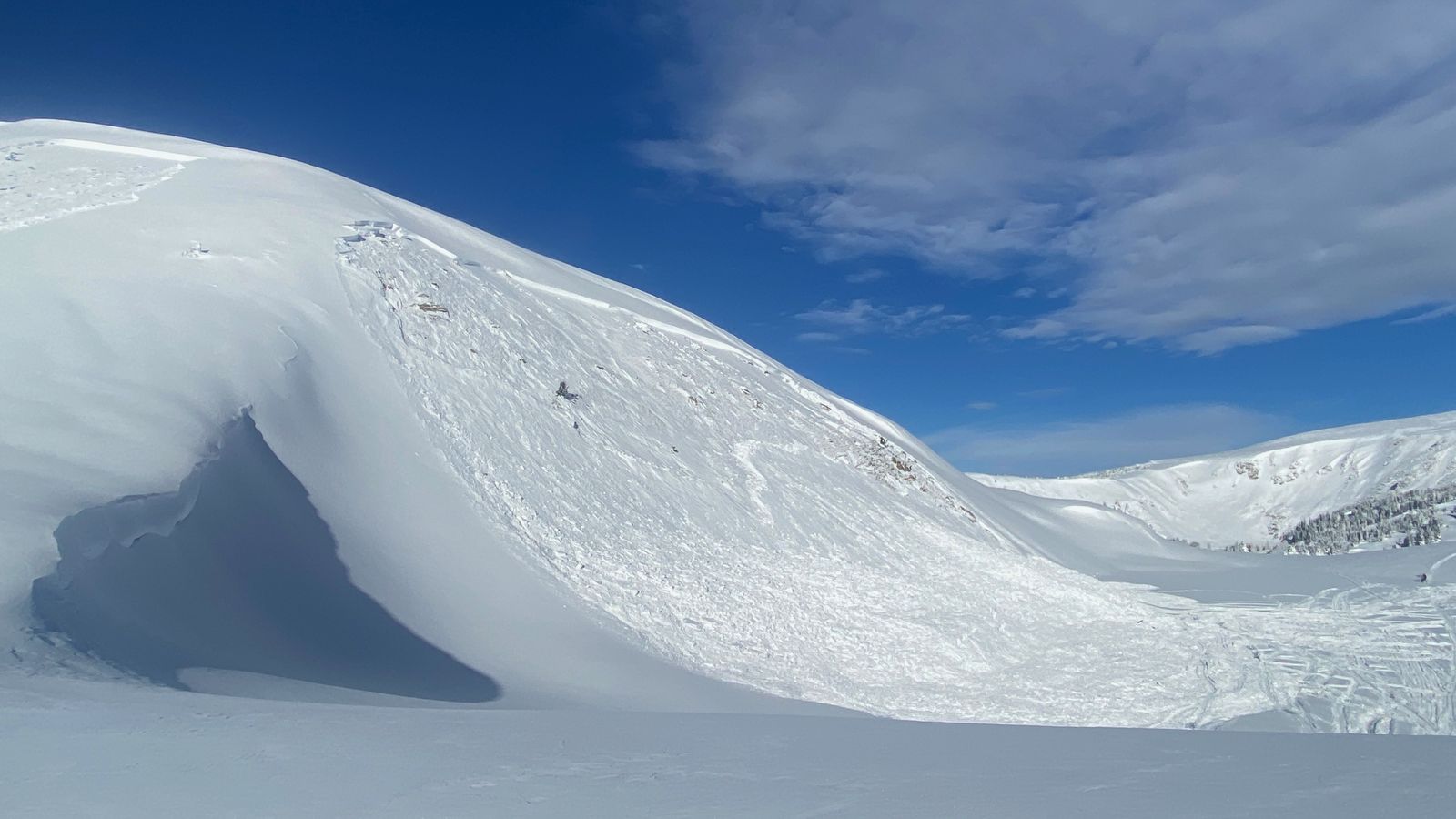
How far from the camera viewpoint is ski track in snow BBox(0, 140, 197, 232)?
21.4 meters

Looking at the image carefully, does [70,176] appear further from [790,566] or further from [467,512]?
[790,566]

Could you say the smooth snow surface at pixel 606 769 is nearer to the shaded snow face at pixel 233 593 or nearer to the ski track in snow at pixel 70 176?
the shaded snow face at pixel 233 593

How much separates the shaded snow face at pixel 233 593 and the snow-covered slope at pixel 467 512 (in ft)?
0.18

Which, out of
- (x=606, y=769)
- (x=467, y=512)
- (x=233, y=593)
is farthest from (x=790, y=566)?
(x=606, y=769)

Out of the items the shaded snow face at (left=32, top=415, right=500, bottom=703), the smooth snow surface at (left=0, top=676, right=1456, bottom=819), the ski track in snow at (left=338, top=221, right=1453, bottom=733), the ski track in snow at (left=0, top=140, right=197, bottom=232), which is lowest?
the smooth snow surface at (left=0, top=676, right=1456, bottom=819)

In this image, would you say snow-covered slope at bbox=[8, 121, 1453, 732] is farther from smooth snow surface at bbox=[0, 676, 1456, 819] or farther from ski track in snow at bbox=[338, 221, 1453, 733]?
smooth snow surface at bbox=[0, 676, 1456, 819]

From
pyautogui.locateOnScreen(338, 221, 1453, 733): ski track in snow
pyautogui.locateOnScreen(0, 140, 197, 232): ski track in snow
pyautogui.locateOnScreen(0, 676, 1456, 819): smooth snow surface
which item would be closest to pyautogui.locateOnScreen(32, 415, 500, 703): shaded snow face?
pyautogui.locateOnScreen(0, 676, 1456, 819): smooth snow surface

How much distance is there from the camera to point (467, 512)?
1819cm

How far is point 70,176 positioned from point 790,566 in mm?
22114

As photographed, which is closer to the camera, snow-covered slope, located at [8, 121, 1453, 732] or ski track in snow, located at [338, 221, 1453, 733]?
snow-covered slope, located at [8, 121, 1453, 732]

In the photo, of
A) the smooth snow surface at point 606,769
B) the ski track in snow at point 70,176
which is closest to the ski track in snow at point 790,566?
the ski track in snow at point 70,176

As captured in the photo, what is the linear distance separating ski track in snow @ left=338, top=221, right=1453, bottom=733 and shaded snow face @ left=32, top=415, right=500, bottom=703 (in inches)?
203

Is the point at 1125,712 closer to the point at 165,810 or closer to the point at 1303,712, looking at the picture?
the point at 1303,712

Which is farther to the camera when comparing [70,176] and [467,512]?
[70,176]
